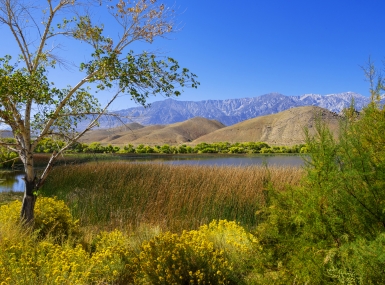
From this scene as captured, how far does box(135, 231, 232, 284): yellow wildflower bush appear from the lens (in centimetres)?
314

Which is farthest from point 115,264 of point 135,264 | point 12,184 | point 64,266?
point 12,184

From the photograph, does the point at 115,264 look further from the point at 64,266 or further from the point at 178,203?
the point at 178,203

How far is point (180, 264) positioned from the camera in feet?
10.4

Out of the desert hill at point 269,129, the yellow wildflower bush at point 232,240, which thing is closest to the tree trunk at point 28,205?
the yellow wildflower bush at point 232,240

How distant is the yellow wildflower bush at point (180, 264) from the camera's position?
3141 millimetres

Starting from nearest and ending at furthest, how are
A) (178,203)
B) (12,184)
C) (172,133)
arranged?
(178,203), (12,184), (172,133)

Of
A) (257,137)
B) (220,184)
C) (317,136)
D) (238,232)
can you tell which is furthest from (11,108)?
(257,137)

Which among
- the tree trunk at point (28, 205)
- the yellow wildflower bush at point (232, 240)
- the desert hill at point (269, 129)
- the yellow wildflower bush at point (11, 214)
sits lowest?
the yellow wildflower bush at point (232, 240)

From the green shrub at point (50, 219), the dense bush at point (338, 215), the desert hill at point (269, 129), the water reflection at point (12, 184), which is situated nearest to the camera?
the dense bush at point (338, 215)

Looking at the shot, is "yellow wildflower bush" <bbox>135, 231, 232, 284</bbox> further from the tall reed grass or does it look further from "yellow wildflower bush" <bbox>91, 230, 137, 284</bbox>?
the tall reed grass

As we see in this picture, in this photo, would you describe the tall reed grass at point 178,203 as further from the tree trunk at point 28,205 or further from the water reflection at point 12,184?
the water reflection at point 12,184

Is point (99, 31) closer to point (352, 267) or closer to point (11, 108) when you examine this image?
point (11, 108)

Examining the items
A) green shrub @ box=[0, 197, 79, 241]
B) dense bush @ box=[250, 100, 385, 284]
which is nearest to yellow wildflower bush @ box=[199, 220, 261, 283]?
dense bush @ box=[250, 100, 385, 284]

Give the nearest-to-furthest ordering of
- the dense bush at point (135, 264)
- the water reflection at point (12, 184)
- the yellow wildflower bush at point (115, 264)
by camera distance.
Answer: the dense bush at point (135, 264), the yellow wildflower bush at point (115, 264), the water reflection at point (12, 184)
